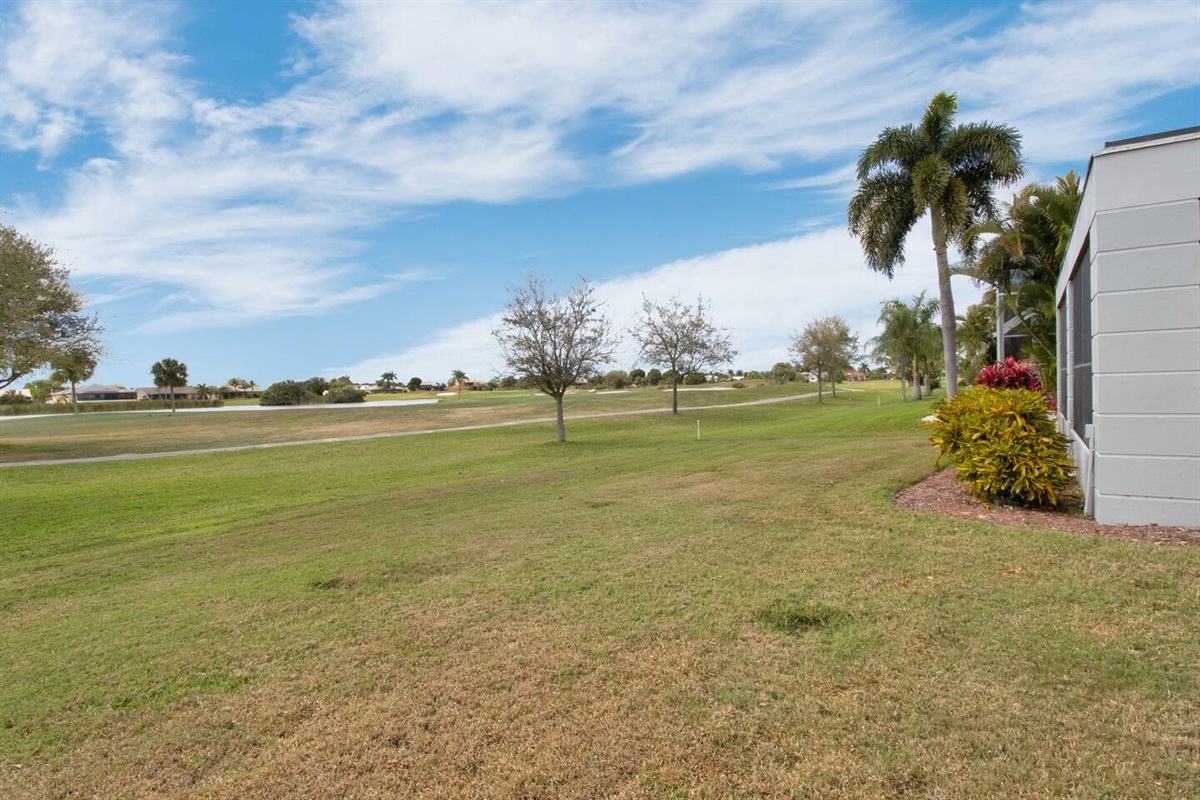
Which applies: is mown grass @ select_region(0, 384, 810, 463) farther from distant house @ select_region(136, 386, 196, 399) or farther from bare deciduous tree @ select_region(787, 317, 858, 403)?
distant house @ select_region(136, 386, 196, 399)

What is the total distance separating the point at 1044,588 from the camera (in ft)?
15.1

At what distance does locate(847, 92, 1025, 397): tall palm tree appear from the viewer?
2150 centimetres

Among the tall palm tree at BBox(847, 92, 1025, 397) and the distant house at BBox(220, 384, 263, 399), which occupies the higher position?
the tall palm tree at BBox(847, 92, 1025, 397)

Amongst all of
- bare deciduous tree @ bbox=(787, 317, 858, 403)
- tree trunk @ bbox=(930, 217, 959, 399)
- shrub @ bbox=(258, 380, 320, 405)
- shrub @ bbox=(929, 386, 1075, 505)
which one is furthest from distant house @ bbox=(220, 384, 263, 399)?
shrub @ bbox=(929, 386, 1075, 505)

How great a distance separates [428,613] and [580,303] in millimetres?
23286

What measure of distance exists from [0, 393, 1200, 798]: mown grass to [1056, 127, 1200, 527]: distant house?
0.99 metres

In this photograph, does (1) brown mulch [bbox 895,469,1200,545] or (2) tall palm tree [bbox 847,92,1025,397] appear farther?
(2) tall palm tree [bbox 847,92,1025,397]

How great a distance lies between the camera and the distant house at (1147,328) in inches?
228

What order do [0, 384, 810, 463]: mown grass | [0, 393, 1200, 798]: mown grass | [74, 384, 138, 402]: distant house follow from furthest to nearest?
[74, 384, 138, 402]: distant house → [0, 384, 810, 463]: mown grass → [0, 393, 1200, 798]: mown grass

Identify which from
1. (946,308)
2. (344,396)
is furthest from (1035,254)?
(344,396)

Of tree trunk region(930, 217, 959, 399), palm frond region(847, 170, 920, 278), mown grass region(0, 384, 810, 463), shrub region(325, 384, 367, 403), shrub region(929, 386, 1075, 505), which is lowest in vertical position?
mown grass region(0, 384, 810, 463)

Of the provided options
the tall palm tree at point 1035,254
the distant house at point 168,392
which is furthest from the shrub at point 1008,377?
the distant house at point 168,392

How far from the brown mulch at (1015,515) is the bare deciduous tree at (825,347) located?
44772 millimetres

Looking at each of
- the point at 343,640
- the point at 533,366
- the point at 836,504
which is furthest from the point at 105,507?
the point at 533,366
